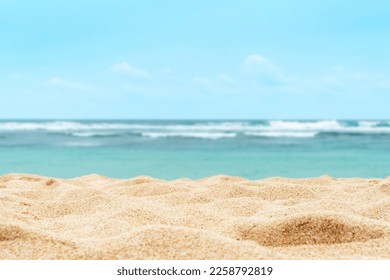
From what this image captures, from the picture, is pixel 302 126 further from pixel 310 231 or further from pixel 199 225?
pixel 310 231

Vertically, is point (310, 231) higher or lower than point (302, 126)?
lower

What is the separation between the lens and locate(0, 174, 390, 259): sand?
85.3 inches

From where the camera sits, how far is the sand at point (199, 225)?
217 cm

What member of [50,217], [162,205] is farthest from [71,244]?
[162,205]

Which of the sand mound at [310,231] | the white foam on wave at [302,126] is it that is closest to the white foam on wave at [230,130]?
the white foam on wave at [302,126]

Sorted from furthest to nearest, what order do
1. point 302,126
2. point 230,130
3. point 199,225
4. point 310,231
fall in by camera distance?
point 302,126
point 230,130
point 199,225
point 310,231

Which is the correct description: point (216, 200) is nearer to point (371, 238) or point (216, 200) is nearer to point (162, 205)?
point (162, 205)

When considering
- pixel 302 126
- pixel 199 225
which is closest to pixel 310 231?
pixel 199 225

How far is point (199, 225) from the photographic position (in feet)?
9.32

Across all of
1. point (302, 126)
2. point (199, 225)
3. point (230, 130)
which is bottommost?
point (199, 225)

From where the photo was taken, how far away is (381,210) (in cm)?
317

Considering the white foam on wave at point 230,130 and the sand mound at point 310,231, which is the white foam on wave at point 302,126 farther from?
the sand mound at point 310,231

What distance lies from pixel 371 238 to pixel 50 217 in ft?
7.34

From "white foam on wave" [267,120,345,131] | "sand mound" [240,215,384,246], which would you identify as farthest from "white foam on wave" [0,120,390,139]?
"sand mound" [240,215,384,246]
